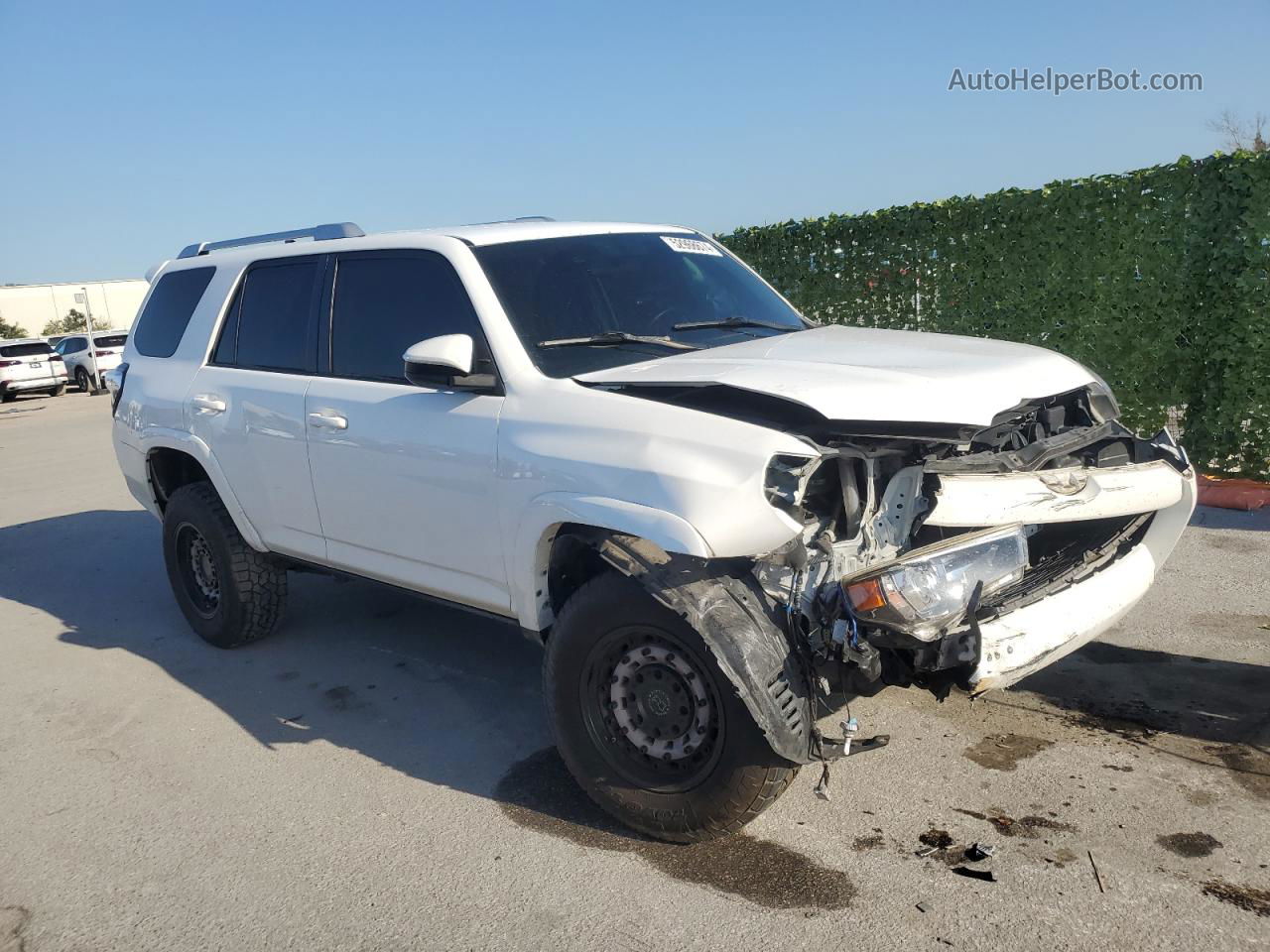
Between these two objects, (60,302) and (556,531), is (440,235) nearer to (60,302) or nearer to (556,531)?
(556,531)

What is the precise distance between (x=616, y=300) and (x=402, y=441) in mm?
1053

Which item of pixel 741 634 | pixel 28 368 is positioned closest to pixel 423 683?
pixel 741 634

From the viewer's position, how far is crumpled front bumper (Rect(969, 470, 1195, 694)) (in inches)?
125

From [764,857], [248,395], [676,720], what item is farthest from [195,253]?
[764,857]

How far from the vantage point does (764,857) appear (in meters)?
3.40

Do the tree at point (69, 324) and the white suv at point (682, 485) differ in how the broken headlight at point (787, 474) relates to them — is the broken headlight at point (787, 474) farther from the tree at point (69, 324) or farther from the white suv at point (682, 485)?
the tree at point (69, 324)

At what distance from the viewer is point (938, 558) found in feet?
10.5

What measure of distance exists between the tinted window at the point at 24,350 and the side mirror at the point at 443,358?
1139 inches

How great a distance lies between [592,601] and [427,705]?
67.7 inches

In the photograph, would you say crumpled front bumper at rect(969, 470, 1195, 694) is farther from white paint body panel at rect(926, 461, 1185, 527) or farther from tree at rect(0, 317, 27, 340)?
tree at rect(0, 317, 27, 340)

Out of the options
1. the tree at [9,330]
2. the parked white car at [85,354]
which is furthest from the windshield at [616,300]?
the tree at [9,330]

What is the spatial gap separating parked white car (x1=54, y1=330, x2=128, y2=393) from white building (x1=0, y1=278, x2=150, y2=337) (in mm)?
40227

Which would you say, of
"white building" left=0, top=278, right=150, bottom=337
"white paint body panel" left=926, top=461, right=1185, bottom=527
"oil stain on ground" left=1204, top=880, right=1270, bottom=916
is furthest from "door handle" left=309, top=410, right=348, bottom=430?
"white building" left=0, top=278, right=150, bottom=337

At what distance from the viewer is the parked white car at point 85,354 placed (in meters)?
29.3
